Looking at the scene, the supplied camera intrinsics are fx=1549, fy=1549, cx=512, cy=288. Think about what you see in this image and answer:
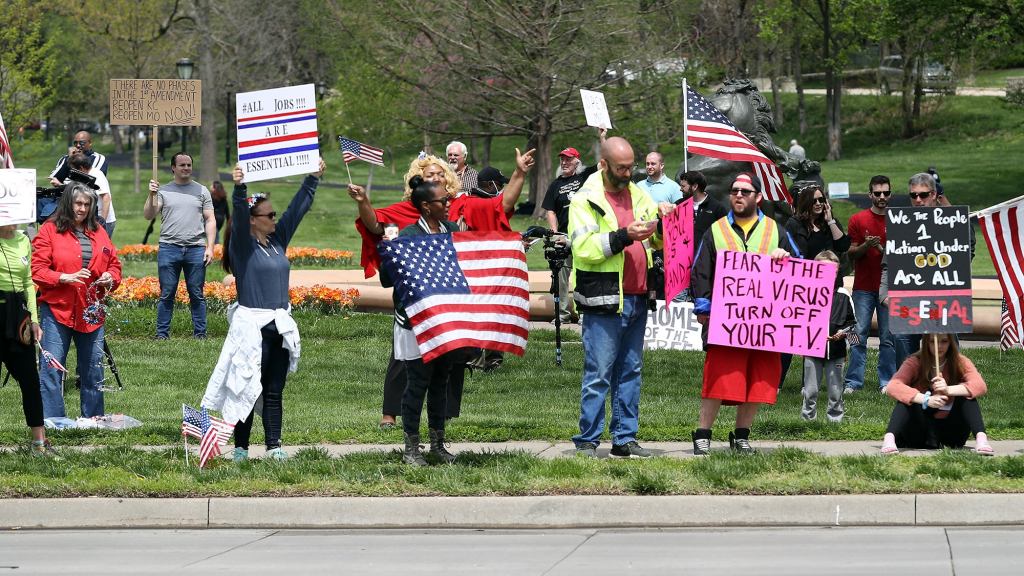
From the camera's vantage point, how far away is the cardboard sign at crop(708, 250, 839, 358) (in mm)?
9906

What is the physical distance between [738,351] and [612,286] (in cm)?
94

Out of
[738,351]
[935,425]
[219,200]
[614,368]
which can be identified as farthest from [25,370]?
[219,200]

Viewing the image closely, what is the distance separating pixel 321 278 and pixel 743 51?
1373 inches

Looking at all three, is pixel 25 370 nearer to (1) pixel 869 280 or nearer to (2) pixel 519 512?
(2) pixel 519 512

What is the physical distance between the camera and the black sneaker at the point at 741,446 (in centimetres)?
995

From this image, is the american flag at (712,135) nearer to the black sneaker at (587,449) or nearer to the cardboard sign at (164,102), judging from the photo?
the black sneaker at (587,449)

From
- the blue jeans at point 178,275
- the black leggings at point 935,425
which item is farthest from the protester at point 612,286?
the blue jeans at point 178,275

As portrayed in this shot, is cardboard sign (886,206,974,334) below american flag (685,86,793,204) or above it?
below

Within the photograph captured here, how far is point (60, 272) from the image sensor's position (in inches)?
462

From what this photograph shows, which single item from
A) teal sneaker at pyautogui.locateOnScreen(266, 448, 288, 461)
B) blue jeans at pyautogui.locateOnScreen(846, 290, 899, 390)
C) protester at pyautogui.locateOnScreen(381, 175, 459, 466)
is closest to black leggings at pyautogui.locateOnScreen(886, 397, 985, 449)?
Result: blue jeans at pyautogui.locateOnScreen(846, 290, 899, 390)

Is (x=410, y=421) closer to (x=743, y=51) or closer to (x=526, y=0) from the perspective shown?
(x=526, y=0)

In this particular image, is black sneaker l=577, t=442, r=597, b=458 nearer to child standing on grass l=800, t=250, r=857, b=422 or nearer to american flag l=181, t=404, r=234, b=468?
american flag l=181, t=404, r=234, b=468

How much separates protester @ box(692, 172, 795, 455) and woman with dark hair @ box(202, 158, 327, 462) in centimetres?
259

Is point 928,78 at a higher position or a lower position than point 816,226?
higher
